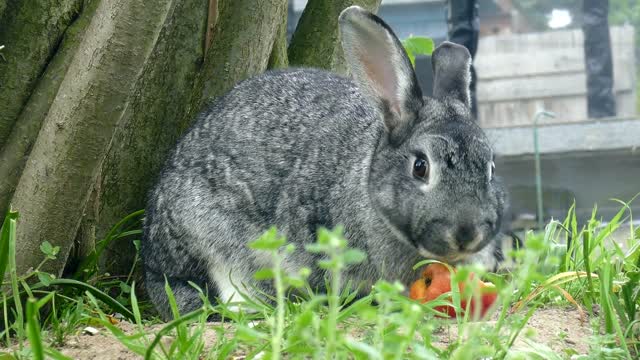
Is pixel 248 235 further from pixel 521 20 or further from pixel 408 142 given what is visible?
pixel 521 20

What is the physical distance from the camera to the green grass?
184 cm

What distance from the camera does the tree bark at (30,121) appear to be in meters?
4.09

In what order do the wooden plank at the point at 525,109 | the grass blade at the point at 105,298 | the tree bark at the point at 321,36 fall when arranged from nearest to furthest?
the grass blade at the point at 105,298, the tree bark at the point at 321,36, the wooden plank at the point at 525,109

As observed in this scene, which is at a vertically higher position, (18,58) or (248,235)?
(18,58)

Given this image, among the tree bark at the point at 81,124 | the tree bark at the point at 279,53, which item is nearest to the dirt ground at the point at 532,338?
the tree bark at the point at 81,124

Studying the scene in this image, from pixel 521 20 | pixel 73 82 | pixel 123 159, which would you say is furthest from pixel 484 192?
pixel 521 20

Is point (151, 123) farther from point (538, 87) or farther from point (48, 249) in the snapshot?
point (538, 87)

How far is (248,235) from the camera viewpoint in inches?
168

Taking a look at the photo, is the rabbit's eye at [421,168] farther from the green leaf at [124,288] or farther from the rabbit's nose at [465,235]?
the green leaf at [124,288]

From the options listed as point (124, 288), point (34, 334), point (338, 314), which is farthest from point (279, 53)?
point (34, 334)

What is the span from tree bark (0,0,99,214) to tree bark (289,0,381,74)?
146 cm

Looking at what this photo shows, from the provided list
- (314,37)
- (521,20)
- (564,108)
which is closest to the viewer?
(314,37)

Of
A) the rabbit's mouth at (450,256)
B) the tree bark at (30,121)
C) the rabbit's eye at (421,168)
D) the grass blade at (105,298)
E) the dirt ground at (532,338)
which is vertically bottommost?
the dirt ground at (532,338)

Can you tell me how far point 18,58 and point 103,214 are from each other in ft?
2.87
